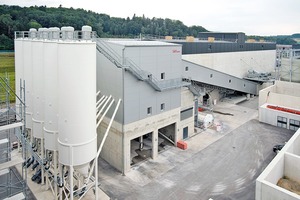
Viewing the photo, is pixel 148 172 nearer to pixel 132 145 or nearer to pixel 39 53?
pixel 132 145

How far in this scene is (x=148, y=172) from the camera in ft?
73.0

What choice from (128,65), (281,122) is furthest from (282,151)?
(281,122)

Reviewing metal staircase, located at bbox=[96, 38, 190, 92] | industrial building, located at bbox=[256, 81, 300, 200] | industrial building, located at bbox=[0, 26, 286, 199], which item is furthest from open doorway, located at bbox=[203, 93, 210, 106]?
metal staircase, located at bbox=[96, 38, 190, 92]

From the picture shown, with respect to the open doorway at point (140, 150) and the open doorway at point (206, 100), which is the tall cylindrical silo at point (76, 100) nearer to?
the open doorway at point (140, 150)

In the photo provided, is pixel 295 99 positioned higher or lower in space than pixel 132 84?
lower

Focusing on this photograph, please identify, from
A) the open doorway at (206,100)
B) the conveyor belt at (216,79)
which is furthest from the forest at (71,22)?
the conveyor belt at (216,79)

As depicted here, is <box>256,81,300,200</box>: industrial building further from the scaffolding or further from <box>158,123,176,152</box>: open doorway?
the scaffolding

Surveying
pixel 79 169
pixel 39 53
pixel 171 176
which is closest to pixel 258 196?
pixel 171 176

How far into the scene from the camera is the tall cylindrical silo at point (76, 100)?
14789mm

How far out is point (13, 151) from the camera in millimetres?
25625

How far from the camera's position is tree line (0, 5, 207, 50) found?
71.9m

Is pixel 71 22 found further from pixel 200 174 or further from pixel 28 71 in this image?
pixel 200 174

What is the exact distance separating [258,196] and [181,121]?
12.4 m

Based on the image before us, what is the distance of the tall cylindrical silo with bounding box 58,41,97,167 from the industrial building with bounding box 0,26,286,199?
0.18 ft
